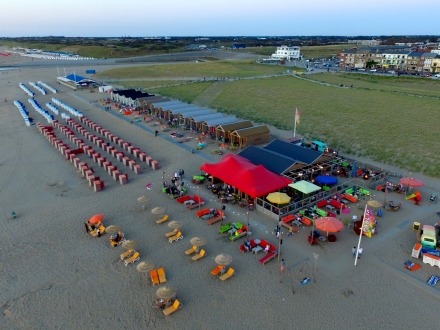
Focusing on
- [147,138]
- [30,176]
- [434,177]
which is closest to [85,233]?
[30,176]

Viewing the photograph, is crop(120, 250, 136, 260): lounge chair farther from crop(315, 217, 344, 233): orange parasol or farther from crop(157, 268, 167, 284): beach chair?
crop(315, 217, 344, 233): orange parasol

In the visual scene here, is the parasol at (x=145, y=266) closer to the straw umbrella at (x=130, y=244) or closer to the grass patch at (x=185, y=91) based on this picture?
the straw umbrella at (x=130, y=244)

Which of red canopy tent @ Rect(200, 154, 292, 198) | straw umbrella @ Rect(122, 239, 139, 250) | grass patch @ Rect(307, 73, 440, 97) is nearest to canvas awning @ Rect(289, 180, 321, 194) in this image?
red canopy tent @ Rect(200, 154, 292, 198)

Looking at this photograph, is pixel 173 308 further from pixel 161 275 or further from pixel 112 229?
pixel 112 229

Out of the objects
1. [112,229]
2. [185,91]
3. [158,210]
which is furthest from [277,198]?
[185,91]

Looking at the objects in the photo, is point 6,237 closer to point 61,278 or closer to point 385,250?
point 61,278

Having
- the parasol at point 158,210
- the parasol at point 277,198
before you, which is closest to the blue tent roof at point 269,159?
the parasol at point 277,198
